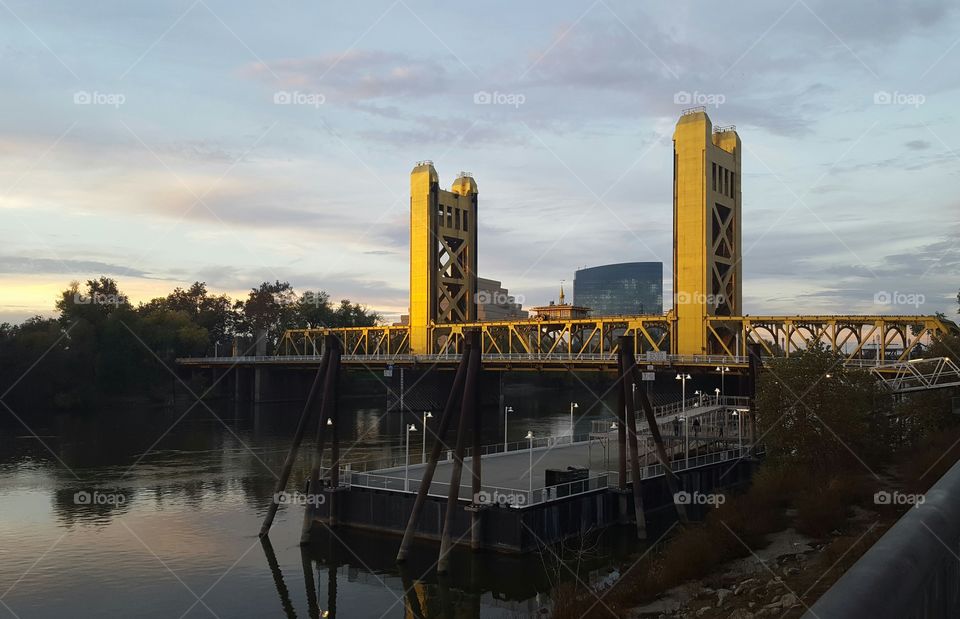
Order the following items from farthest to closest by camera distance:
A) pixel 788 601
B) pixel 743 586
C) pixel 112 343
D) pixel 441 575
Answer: pixel 112 343, pixel 441 575, pixel 743 586, pixel 788 601

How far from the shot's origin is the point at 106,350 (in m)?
109

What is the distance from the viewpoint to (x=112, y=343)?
110 meters

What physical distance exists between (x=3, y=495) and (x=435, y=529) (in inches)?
1019

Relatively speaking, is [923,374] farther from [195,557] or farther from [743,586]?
[195,557]

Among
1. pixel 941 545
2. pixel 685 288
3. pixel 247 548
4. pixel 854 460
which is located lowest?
pixel 247 548

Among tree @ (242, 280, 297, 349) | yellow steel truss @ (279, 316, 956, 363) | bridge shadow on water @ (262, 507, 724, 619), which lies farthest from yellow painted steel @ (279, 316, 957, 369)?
tree @ (242, 280, 297, 349)

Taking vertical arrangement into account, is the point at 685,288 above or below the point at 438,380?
above

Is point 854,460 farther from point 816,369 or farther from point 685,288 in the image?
point 685,288

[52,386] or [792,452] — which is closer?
[792,452]

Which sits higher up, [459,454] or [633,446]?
[459,454]

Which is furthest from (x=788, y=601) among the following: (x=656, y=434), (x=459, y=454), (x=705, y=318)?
(x=705, y=318)

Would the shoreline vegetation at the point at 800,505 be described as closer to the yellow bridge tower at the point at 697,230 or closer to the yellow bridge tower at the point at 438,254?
the yellow bridge tower at the point at 697,230

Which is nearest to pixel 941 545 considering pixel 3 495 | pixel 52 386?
pixel 3 495

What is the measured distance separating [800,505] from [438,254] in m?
89.6
